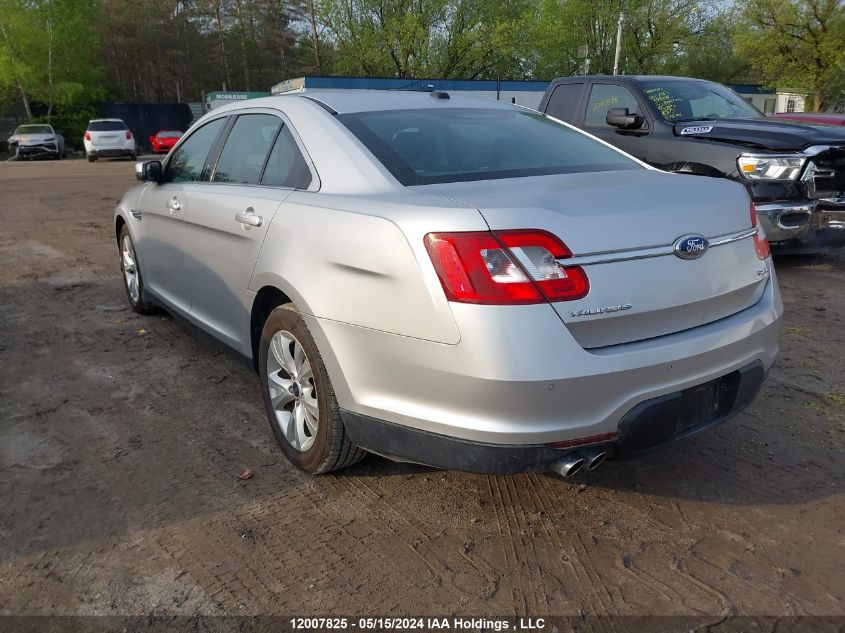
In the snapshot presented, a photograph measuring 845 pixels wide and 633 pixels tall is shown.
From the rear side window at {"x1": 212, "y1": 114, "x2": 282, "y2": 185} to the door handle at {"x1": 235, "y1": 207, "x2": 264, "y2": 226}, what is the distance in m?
0.23

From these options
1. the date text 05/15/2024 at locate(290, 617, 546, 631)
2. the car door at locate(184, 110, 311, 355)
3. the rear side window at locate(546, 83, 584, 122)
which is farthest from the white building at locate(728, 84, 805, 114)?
the date text 05/15/2024 at locate(290, 617, 546, 631)

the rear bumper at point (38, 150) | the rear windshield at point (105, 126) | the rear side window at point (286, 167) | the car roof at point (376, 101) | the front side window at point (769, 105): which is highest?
the front side window at point (769, 105)

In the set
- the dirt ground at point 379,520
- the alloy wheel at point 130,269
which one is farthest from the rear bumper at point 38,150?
the dirt ground at point 379,520

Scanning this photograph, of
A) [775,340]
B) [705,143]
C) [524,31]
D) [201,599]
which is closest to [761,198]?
[705,143]

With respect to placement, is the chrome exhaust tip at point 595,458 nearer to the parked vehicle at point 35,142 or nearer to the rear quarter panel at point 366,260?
the rear quarter panel at point 366,260

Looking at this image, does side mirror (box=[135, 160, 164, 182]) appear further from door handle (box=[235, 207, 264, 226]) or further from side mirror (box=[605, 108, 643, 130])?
side mirror (box=[605, 108, 643, 130])

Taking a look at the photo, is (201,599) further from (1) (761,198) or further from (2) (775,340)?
(1) (761,198)

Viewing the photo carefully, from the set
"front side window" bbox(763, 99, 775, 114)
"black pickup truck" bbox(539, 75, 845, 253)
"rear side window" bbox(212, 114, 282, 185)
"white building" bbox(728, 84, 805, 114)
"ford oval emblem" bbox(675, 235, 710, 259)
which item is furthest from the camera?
"front side window" bbox(763, 99, 775, 114)

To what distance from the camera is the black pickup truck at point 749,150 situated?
6059mm

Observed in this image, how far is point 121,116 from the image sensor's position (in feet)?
137

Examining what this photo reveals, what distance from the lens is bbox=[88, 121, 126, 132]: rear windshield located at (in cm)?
2770

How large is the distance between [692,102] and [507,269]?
19.2ft

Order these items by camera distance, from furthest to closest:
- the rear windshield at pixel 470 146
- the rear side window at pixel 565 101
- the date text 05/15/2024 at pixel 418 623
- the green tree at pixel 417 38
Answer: the green tree at pixel 417 38, the rear side window at pixel 565 101, the rear windshield at pixel 470 146, the date text 05/15/2024 at pixel 418 623

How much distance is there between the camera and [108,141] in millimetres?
27422
